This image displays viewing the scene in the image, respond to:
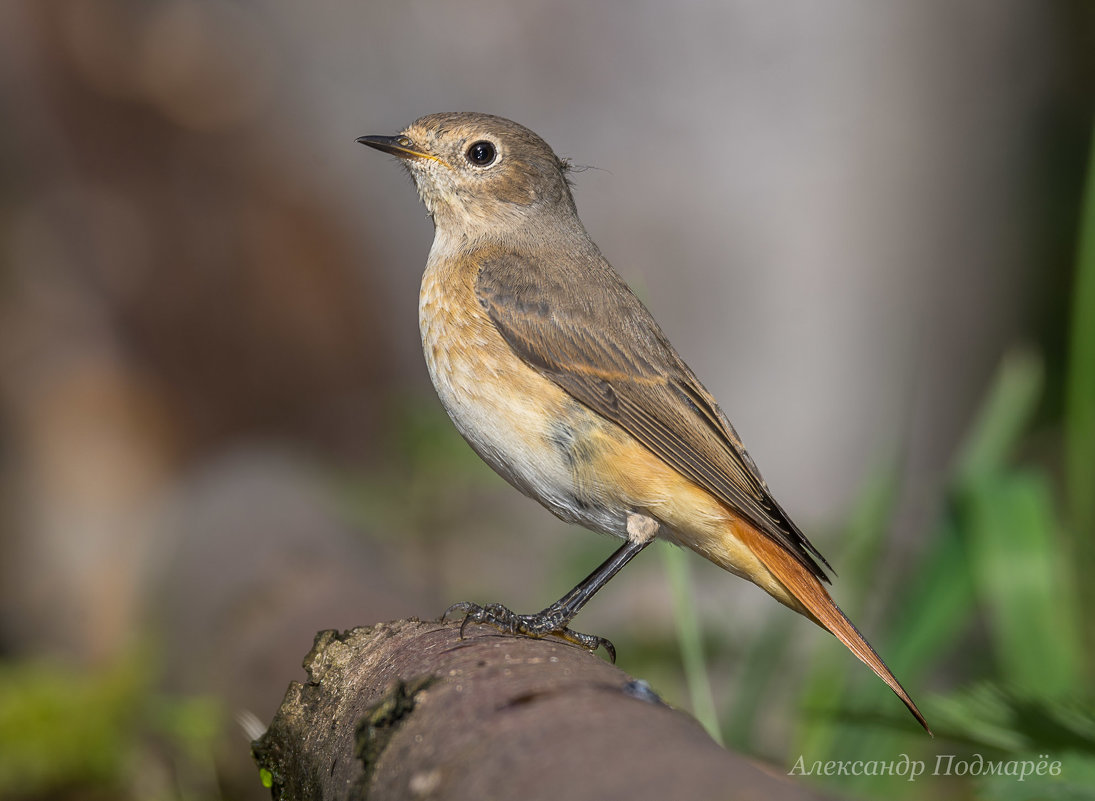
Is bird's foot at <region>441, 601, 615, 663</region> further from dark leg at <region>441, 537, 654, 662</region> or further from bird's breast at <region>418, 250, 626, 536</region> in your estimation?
bird's breast at <region>418, 250, 626, 536</region>

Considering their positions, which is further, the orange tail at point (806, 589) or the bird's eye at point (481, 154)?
the bird's eye at point (481, 154)

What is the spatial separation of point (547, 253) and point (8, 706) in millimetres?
2380

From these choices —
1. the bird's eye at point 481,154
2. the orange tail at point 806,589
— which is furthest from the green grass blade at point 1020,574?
the bird's eye at point 481,154

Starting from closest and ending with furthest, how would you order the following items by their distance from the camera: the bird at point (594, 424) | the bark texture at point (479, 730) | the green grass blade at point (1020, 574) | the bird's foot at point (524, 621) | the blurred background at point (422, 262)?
the bark texture at point (479, 730) → the bird's foot at point (524, 621) → the bird at point (594, 424) → the green grass blade at point (1020, 574) → the blurred background at point (422, 262)

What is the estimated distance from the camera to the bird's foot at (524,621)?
8.77ft

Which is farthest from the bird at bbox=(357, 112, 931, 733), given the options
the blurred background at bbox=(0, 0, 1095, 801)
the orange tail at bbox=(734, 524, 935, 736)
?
the blurred background at bbox=(0, 0, 1095, 801)

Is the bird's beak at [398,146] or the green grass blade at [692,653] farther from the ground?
the bird's beak at [398,146]

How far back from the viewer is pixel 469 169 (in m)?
3.76

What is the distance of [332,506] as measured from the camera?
5.43 meters

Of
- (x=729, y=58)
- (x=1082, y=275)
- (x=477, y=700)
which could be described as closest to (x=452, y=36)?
(x=729, y=58)

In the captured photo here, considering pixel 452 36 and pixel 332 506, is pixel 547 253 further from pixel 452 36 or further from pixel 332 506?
pixel 452 36

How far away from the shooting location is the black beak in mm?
3684

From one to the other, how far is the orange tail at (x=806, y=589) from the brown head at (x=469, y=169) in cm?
135

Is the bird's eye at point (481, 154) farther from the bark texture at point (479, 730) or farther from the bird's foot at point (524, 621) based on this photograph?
the bark texture at point (479, 730)
